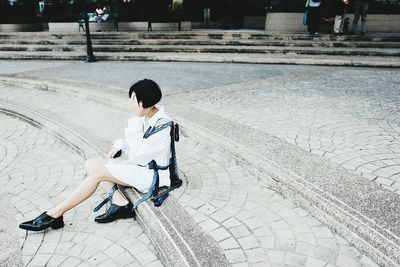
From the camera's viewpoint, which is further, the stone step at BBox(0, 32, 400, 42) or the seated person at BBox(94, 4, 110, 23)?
the seated person at BBox(94, 4, 110, 23)

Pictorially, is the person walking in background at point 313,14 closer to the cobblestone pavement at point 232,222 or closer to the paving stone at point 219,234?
the cobblestone pavement at point 232,222

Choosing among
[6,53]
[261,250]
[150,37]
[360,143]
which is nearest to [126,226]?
[261,250]

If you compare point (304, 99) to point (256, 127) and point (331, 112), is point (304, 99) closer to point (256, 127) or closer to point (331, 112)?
point (331, 112)

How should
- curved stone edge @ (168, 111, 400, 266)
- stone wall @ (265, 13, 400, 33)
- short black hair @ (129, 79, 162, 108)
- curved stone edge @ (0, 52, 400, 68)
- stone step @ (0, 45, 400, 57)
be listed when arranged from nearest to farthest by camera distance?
curved stone edge @ (168, 111, 400, 266) < short black hair @ (129, 79, 162, 108) < curved stone edge @ (0, 52, 400, 68) < stone step @ (0, 45, 400, 57) < stone wall @ (265, 13, 400, 33)

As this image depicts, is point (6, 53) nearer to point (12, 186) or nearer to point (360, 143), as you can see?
point (12, 186)

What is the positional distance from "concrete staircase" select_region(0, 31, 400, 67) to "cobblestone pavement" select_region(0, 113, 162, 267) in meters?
6.93

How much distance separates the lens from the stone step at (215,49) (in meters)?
10.3

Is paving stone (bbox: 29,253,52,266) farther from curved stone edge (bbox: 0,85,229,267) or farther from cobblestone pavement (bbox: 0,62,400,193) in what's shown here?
cobblestone pavement (bbox: 0,62,400,193)

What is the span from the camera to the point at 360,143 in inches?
168

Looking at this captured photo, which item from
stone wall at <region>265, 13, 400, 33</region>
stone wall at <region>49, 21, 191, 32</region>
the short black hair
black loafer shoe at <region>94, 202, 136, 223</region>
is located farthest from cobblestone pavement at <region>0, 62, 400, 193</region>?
stone wall at <region>49, 21, 191, 32</region>

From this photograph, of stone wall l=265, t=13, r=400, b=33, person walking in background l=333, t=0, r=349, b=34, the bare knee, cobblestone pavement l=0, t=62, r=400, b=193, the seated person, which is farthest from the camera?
the seated person

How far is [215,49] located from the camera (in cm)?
1170

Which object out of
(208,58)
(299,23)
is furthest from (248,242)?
(299,23)

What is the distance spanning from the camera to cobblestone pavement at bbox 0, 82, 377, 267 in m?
2.59
